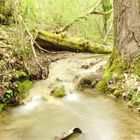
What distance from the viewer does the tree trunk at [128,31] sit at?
289 inches

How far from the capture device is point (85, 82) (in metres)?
7.94

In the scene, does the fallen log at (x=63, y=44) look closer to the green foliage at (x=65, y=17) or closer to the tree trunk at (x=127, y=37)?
the green foliage at (x=65, y=17)

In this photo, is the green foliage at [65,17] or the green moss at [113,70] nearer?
the green moss at [113,70]

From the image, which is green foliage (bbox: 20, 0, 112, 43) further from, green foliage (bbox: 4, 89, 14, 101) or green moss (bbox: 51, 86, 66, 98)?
green foliage (bbox: 4, 89, 14, 101)

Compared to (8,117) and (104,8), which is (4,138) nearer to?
(8,117)

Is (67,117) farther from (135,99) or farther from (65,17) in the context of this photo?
(65,17)

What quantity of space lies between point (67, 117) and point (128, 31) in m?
2.63

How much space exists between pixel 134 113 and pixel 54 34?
5.93 m

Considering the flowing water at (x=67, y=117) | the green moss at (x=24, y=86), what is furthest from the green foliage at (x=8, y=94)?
the green moss at (x=24, y=86)

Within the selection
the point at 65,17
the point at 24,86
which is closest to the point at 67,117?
the point at 24,86

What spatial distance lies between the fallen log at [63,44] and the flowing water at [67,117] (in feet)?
9.05

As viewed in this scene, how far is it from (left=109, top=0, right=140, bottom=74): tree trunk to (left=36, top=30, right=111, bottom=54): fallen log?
3.82m

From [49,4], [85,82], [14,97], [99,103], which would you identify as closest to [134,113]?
[99,103]

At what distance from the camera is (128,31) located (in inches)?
290
